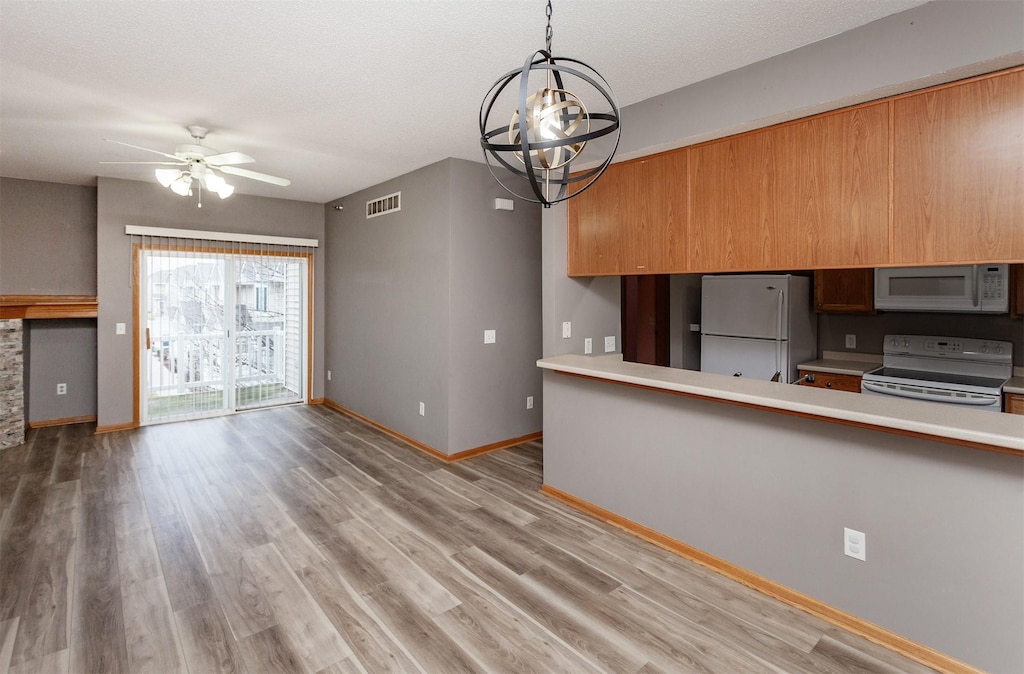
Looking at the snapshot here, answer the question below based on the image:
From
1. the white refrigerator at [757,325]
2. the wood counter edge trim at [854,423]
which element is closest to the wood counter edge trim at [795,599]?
the wood counter edge trim at [854,423]

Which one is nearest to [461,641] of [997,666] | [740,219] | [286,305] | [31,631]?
[31,631]

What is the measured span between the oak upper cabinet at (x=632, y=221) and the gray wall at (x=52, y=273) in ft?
17.1

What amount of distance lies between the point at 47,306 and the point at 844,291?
23.3 ft

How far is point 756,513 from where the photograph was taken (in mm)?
2416

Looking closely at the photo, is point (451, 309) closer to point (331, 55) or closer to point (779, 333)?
point (331, 55)

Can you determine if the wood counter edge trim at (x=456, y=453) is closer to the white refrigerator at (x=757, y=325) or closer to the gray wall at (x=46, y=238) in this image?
the white refrigerator at (x=757, y=325)

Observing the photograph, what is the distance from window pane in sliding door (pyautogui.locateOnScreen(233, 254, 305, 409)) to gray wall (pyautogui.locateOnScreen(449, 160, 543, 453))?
291 centimetres

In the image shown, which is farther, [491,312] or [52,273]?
[52,273]

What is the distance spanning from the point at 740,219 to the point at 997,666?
80.5 inches

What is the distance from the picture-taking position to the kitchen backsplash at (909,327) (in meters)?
3.39

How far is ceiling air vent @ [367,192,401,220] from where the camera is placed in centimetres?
491

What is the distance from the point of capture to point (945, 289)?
11.1 ft

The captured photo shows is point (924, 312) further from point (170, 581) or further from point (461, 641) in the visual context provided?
point (170, 581)

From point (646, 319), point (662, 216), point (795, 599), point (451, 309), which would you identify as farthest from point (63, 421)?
point (795, 599)
